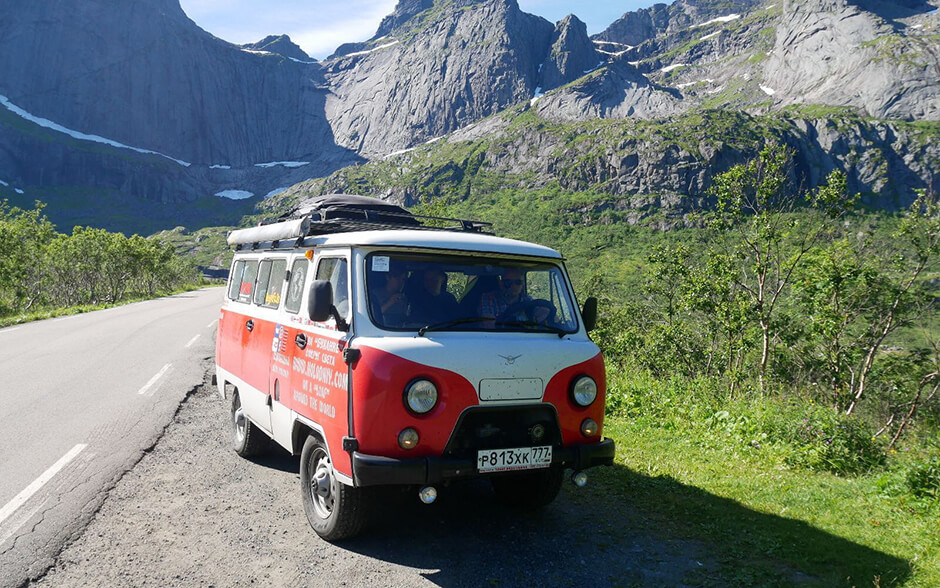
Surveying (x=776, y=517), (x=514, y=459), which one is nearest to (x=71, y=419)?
(x=514, y=459)

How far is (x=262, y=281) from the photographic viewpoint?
648cm

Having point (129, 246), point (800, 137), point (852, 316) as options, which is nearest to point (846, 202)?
point (852, 316)

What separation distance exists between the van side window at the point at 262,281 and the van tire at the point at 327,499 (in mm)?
2191

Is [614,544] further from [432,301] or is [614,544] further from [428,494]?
[432,301]

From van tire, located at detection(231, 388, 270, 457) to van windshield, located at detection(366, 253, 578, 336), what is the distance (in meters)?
2.79

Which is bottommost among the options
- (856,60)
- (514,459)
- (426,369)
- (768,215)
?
(514,459)

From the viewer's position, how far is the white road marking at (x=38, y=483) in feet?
15.5

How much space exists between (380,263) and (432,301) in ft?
1.62

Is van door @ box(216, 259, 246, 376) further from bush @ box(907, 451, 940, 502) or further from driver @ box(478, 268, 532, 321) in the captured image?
bush @ box(907, 451, 940, 502)

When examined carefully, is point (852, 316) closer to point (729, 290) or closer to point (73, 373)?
point (729, 290)

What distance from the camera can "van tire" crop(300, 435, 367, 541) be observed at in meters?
4.24

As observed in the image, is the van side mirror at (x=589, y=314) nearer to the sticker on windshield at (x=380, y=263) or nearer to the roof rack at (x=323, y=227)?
the roof rack at (x=323, y=227)

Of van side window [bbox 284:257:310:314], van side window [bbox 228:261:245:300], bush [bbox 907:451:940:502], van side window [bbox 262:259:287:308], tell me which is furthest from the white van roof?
bush [bbox 907:451:940:502]

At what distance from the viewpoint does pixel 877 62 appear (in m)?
165
